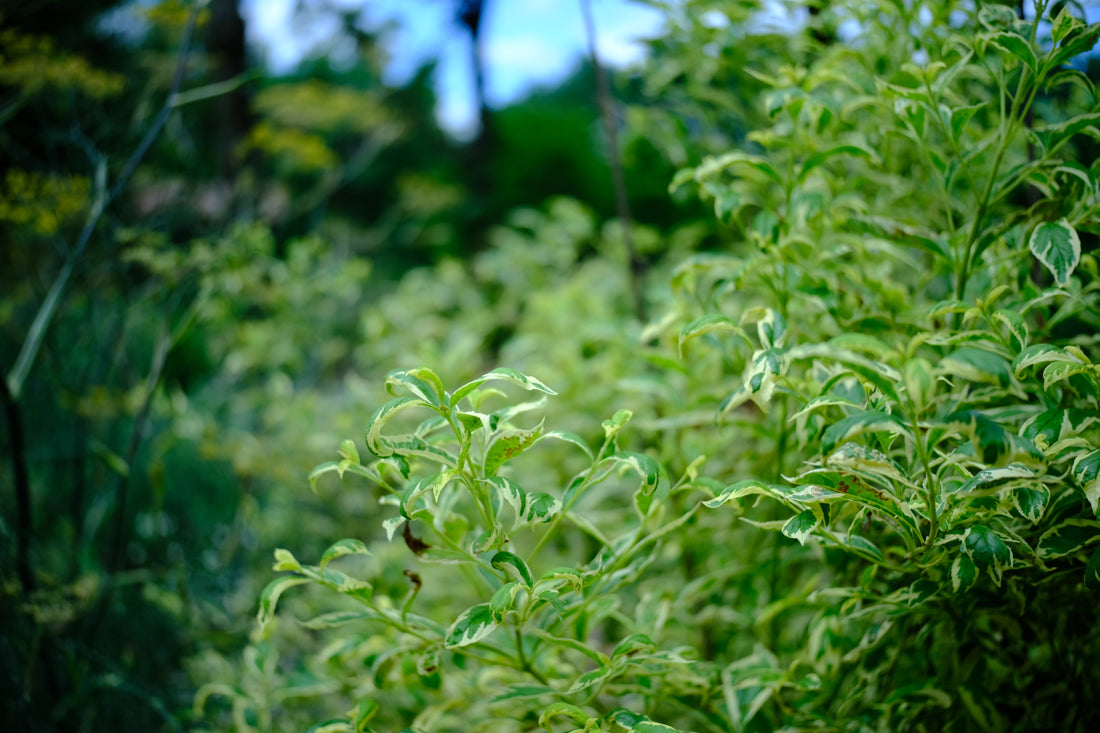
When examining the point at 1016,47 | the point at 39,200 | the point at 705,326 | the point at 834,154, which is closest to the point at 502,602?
the point at 705,326

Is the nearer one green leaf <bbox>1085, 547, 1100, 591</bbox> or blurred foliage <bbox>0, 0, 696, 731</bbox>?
green leaf <bbox>1085, 547, 1100, 591</bbox>

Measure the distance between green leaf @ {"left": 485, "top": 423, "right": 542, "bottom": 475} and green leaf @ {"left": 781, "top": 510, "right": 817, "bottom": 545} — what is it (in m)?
0.27

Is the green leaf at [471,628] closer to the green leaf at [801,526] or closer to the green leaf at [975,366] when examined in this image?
the green leaf at [801,526]

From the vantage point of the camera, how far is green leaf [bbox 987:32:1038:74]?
0.72m

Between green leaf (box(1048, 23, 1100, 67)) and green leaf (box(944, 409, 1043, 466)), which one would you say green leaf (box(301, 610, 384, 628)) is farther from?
green leaf (box(1048, 23, 1100, 67))

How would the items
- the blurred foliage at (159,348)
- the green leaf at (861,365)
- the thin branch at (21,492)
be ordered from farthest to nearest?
1. the blurred foliage at (159,348)
2. the thin branch at (21,492)
3. the green leaf at (861,365)

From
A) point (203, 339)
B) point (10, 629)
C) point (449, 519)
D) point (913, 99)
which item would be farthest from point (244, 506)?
point (203, 339)

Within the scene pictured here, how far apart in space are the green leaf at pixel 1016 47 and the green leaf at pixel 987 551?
0.52 m

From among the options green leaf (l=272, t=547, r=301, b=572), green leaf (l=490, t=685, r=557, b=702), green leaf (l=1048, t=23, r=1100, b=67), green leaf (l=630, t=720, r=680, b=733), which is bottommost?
green leaf (l=490, t=685, r=557, b=702)

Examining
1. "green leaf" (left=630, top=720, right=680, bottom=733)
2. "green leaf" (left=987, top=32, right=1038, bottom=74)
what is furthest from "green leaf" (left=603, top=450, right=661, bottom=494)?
"green leaf" (left=987, top=32, right=1038, bottom=74)

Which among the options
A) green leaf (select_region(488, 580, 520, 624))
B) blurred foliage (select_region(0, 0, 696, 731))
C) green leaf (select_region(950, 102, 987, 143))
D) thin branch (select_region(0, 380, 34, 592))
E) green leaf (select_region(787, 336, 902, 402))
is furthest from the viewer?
blurred foliage (select_region(0, 0, 696, 731))

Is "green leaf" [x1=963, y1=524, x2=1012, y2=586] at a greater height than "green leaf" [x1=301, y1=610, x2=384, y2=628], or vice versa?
"green leaf" [x1=963, y1=524, x2=1012, y2=586]

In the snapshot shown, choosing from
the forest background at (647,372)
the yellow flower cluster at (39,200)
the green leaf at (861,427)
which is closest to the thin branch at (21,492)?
the forest background at (647,372)

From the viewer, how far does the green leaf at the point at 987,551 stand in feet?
2.03
